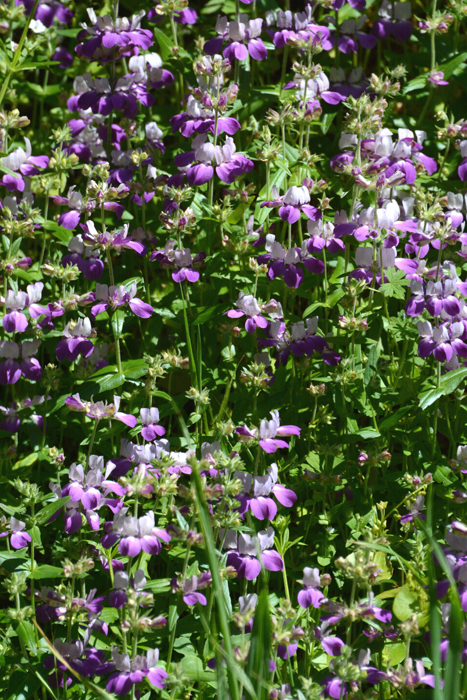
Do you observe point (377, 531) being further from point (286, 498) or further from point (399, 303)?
point (399, 303)

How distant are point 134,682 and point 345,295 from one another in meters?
A: 1.40

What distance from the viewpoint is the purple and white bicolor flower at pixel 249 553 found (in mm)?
2176

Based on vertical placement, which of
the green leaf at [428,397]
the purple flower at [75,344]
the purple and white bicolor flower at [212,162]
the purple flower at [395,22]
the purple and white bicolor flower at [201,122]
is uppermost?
the purple flower at [395,22]

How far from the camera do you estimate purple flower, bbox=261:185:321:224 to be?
8.70 ft

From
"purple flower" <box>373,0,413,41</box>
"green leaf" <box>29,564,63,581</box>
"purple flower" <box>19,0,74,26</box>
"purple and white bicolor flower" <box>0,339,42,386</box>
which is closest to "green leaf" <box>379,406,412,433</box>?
"green leaf" <box>29,564,63,581</box>

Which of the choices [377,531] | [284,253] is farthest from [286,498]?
[284,253]

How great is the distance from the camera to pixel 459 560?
2076 mm

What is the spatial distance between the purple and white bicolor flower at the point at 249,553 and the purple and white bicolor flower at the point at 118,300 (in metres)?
0.83

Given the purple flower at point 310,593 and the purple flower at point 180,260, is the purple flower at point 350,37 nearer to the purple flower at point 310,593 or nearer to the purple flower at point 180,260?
the purple flower at point 180,260

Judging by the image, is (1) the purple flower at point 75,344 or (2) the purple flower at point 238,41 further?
(2) the purple flower at point 238,41

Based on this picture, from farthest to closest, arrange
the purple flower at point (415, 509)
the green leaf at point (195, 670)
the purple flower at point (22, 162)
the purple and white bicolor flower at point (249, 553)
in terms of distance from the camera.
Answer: the purple flower at point (22, 162) < the purple flower at point (415, 509) < the purple and white bicolor flower at point (249, 553) < the green leaf at point (195, 670)

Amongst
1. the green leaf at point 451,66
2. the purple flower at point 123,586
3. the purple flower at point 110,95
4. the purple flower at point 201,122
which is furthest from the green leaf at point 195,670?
the green leaf at point 451,66

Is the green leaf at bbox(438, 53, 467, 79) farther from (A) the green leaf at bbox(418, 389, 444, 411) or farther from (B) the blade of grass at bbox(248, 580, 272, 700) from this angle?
(B) the blade of grass at bbox(248, 580, 272, 700)

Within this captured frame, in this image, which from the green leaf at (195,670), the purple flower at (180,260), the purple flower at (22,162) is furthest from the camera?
the purple flower at (22,162)
